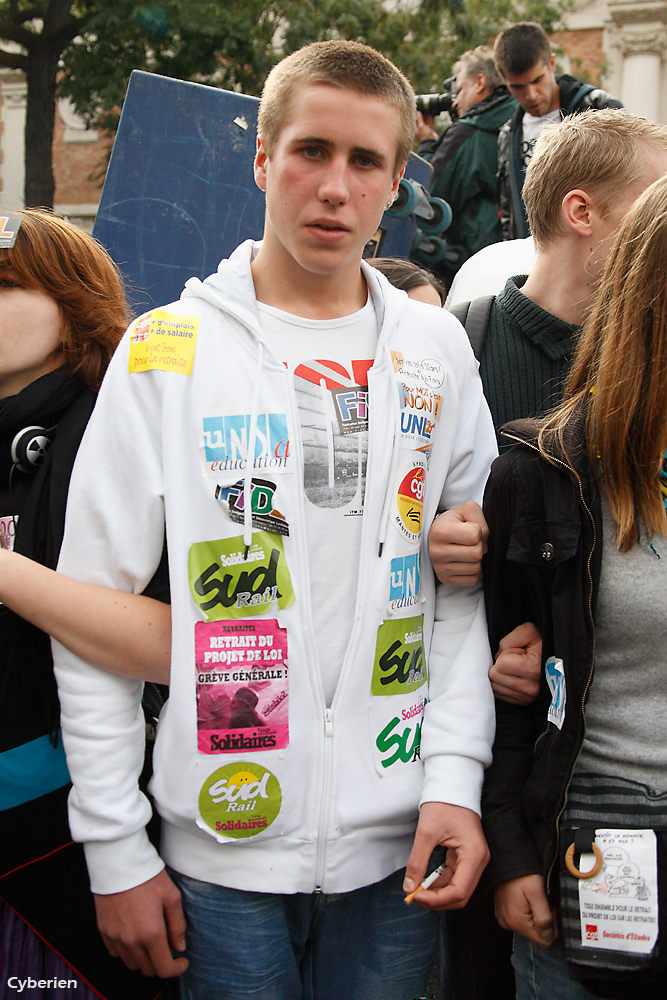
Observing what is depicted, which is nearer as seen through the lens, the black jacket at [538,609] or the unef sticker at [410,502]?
the black jacket at [538,609]

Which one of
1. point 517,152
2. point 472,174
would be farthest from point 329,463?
Result: point 472,174

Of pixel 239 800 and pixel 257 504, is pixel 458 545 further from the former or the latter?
pixel 239 800

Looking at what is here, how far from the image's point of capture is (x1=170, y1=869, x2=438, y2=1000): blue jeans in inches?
60.6

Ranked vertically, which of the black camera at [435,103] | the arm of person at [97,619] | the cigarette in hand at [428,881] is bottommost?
the cigarette in hand at [428,881]

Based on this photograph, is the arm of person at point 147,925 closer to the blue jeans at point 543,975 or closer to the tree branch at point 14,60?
the blue jeans at point 543,975

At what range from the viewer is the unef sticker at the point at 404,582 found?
1.59 meters

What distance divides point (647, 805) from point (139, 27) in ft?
41.9

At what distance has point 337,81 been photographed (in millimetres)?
1583

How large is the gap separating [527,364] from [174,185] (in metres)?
1.73

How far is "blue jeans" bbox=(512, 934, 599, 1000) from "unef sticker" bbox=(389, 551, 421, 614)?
2.00ft

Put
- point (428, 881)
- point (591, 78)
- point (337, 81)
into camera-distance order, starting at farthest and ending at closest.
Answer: point (591, 78) → point (337, 81) → point (428, 881)

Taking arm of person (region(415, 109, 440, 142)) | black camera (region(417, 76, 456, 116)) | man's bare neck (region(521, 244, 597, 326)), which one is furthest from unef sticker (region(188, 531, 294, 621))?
arm of person (region(415, 109, 440, 142))

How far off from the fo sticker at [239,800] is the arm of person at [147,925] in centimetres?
16

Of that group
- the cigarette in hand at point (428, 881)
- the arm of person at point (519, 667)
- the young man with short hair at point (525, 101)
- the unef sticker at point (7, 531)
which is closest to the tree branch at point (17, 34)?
the young man with short hair at point (525, 101)
